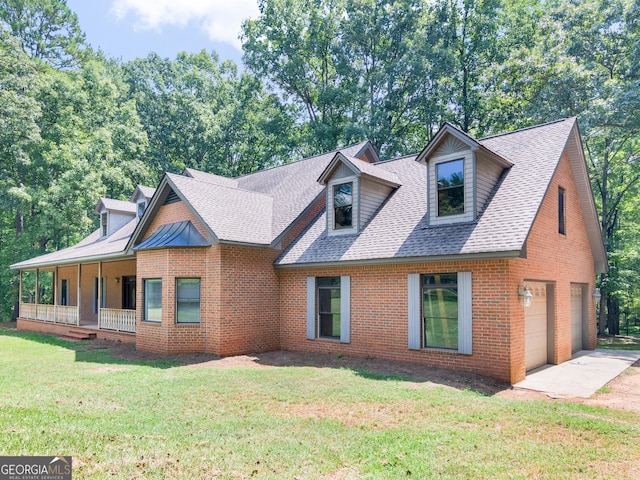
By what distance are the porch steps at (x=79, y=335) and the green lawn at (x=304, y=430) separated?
26.1ft

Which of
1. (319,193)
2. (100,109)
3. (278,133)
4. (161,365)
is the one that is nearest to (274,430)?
(161,365)

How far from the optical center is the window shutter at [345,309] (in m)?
11.9

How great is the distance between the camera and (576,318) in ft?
46.4

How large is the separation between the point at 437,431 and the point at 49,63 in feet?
130

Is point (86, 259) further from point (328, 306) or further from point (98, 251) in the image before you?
point (328, 306)

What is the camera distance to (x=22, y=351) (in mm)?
13789

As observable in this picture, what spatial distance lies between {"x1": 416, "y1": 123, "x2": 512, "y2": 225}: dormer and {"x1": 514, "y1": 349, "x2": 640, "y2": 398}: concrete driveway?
402 cm

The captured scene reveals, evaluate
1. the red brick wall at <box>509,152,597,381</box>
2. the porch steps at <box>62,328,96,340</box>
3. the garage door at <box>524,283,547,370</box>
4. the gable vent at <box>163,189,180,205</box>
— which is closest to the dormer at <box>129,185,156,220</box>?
the gable vent at <box>163,189,180,205</box>

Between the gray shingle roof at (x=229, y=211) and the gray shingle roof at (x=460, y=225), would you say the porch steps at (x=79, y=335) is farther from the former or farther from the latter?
the gray shingle roof at (x=460, y=225)

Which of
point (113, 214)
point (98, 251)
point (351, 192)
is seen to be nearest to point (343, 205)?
point (351, 192)

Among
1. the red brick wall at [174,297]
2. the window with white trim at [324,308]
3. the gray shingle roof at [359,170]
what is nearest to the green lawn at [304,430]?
the red brick wall at [174,297]

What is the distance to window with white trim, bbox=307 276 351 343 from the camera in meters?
12.5

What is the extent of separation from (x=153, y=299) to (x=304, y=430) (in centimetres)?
927

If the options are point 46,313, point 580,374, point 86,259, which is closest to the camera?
point 580,374
